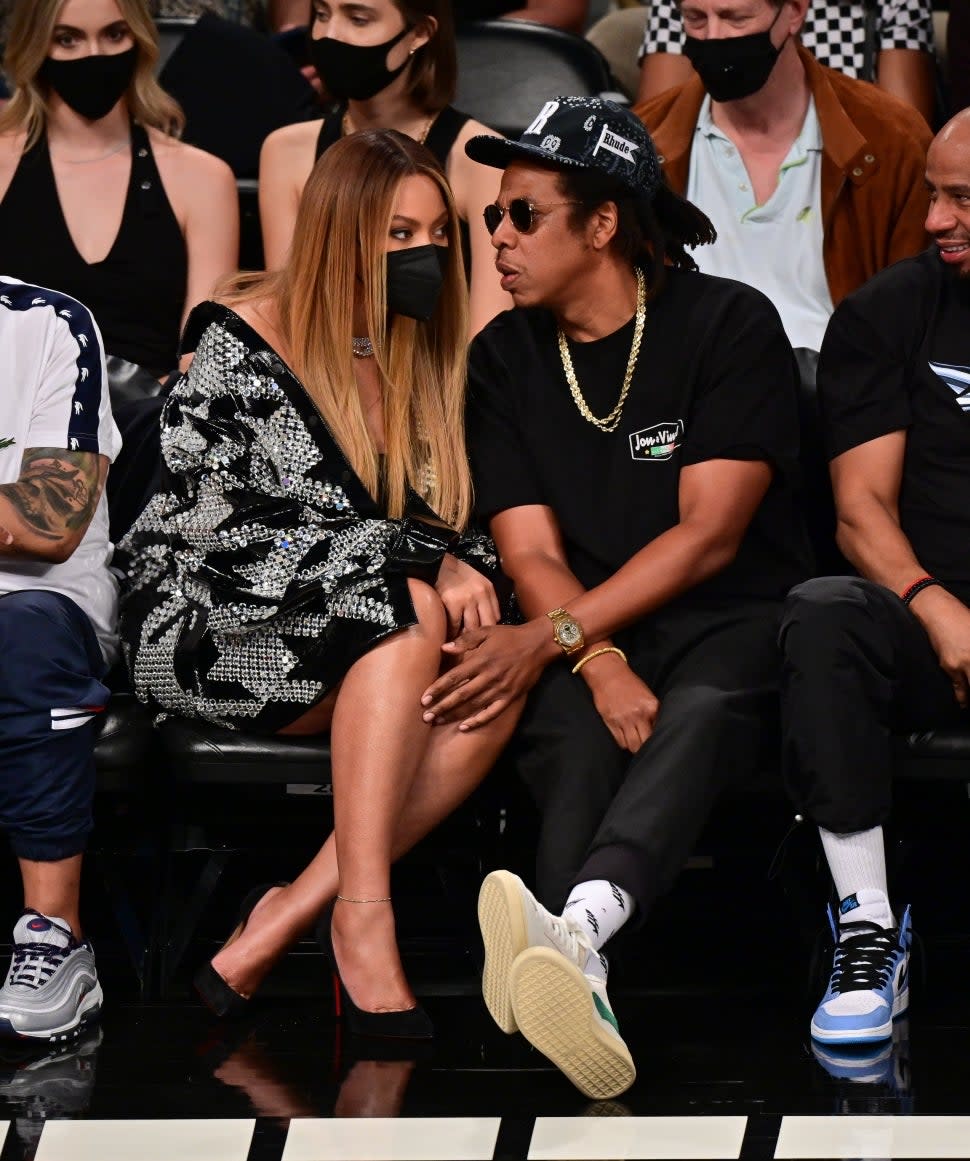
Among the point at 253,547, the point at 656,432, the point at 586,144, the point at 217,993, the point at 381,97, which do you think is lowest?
the point at 217,993

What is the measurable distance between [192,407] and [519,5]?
8.59 feet

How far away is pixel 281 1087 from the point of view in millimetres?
2672

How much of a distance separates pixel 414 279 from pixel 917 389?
3.05 ft

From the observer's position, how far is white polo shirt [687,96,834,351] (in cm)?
414

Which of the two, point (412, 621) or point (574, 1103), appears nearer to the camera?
point (574, 1103)

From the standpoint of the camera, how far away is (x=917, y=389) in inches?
133

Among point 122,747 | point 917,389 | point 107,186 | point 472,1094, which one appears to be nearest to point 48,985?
point 122,747

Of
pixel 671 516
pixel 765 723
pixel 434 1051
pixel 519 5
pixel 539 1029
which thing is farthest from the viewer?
pixel 519 5

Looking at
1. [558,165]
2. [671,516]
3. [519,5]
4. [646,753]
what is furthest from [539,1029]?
[519,5]

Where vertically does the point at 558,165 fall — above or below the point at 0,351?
above

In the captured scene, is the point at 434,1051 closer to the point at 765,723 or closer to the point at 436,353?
the point at 765,723

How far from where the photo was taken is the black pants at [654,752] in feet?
9.30

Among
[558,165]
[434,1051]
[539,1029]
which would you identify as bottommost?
[434,1051]

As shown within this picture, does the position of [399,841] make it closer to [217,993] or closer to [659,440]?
[217,993]
